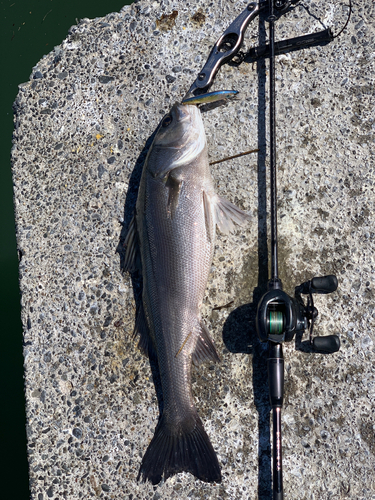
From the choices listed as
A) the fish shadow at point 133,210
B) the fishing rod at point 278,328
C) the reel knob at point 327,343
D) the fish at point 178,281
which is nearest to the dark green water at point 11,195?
the fish shadow at point 133,210

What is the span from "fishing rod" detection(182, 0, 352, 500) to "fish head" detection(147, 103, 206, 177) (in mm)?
167

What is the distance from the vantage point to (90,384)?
324 cm

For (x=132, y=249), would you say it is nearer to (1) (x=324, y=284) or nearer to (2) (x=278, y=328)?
(2) (x=278, y=328)

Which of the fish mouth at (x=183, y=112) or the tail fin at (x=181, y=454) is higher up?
the fish mouth at (x=183, y=112)

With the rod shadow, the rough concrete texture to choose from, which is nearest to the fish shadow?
the rough concrete texture

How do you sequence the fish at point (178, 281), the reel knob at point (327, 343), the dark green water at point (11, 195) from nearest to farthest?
the reel knob at point (327, 343)
the fish at point (178, 281)
the dark green water at point (11, 195)

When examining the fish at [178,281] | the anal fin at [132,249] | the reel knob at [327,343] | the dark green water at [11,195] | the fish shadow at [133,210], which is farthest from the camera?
the dark green water at [11,195]

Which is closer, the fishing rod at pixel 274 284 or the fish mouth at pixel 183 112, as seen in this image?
the fishing rod at pixel 274 284

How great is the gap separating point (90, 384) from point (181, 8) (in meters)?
3.40

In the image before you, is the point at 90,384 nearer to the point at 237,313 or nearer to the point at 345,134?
the point at 237,313

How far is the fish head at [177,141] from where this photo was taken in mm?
3027

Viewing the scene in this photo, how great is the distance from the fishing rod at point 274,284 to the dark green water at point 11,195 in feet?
5.36

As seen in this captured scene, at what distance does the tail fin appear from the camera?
2.77 meters

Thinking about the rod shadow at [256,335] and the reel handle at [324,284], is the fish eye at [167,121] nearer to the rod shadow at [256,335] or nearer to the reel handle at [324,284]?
the rod shadow at [256,335]
